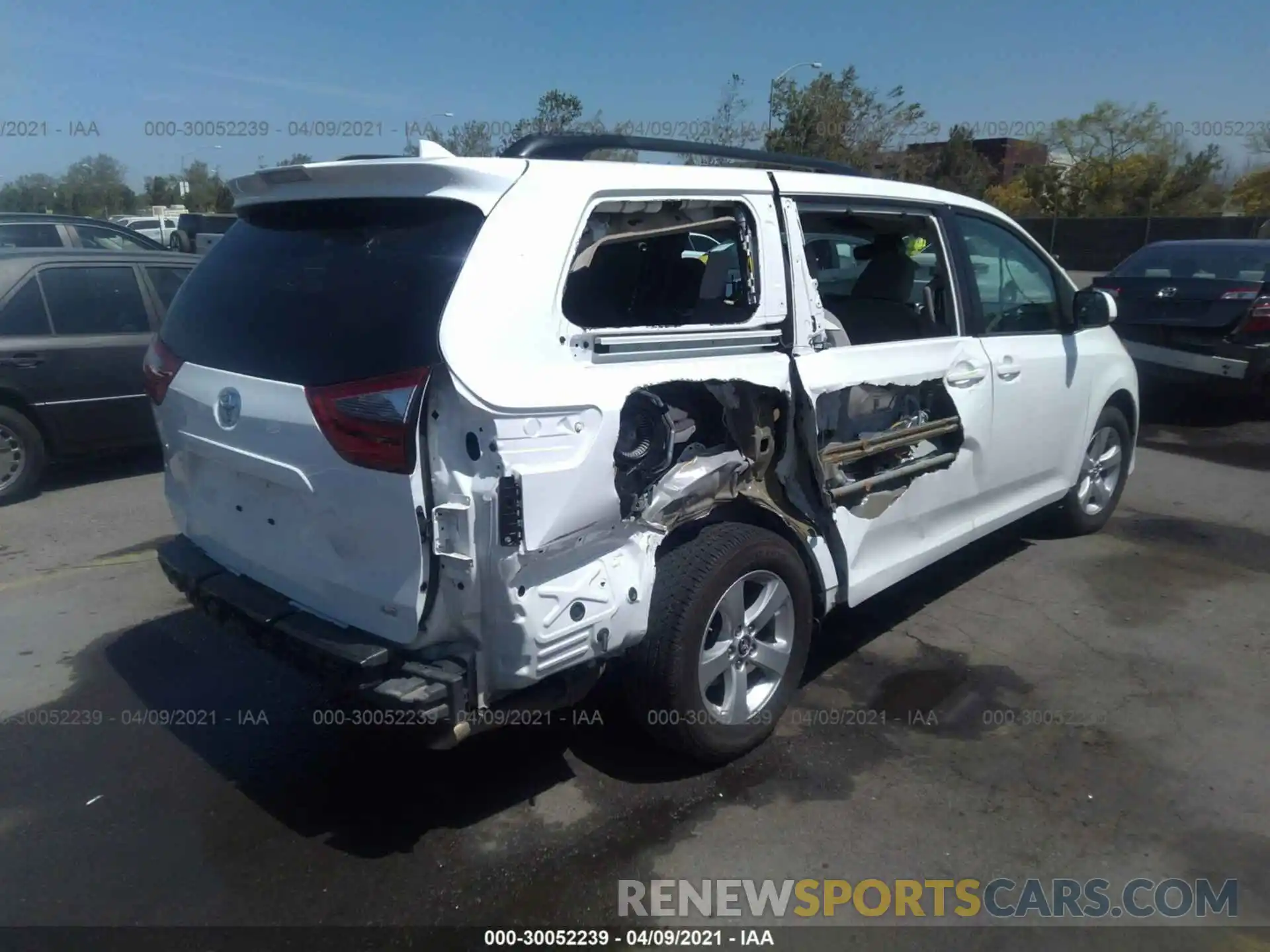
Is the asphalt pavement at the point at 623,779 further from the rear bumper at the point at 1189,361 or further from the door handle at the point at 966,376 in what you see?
the rear bumper at the point at 1189,361

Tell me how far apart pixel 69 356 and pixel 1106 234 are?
3609 cm

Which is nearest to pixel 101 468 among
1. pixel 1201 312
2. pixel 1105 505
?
pixel 1105 505

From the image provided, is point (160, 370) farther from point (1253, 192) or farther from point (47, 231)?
point (1253, 192)

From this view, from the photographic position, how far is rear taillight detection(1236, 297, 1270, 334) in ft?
29.0

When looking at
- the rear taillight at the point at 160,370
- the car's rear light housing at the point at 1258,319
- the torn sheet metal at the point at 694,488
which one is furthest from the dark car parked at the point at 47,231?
the car's rear light housing at the point at 1258,319

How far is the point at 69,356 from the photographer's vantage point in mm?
6742

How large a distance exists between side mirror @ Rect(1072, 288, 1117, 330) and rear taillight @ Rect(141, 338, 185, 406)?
4.42m

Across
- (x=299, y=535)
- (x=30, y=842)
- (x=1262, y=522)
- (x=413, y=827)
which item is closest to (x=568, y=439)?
(x=299, y=535)

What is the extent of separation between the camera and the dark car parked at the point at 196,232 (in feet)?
21.6

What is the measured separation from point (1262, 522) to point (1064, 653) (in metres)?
2.96

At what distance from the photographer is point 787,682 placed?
3689 millimetres

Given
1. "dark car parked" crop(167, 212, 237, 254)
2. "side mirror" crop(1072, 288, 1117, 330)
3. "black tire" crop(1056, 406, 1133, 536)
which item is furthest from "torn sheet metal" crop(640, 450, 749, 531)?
"dark car parked" crop(167, 212, 237, 254)

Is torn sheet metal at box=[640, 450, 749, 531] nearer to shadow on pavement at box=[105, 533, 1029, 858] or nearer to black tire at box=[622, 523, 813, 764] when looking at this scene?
black tire at box=[622, 523, 813, 764]

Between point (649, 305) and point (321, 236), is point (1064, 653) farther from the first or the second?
point (321, 236)
